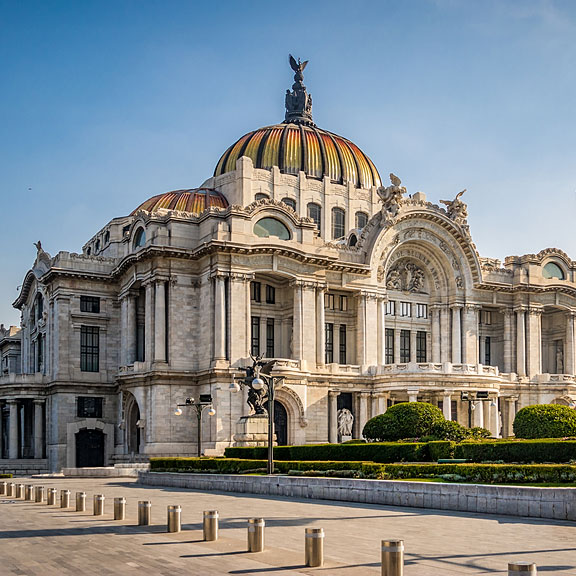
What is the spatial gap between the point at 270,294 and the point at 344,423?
10.5m

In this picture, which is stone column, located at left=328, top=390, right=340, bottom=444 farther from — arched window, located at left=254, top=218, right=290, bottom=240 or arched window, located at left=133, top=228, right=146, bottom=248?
arched window, located at left=133, top=228, right=146, bottom=248

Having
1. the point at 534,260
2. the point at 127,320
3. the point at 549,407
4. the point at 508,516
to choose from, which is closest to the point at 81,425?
the point at 127,320

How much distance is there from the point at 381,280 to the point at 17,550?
4739 centimetres

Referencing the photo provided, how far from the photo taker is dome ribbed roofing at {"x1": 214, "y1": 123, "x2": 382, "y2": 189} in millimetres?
70188

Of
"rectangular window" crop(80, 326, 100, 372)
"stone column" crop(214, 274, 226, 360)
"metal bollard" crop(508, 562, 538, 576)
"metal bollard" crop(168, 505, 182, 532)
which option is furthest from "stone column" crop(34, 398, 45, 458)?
"metal bollard" crop(508, 562, 538, 576)

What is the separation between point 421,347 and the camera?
66000 millimetres

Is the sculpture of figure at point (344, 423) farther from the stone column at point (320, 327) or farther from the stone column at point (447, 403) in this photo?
the stone column at point (447, 403)

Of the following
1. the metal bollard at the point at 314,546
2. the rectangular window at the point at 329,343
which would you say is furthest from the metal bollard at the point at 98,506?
the rectangular window at the point at 329,343

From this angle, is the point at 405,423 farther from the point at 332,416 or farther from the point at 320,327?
the point at 320,327

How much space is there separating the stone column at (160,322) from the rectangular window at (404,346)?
64.8 feet

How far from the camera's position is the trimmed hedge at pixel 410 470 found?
24.5 m

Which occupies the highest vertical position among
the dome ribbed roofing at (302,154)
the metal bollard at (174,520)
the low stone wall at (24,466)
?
the dome ribbed roofing at (302,154)

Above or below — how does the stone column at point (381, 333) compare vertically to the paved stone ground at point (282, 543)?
above

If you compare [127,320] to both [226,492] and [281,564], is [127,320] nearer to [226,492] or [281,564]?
[226,492]
